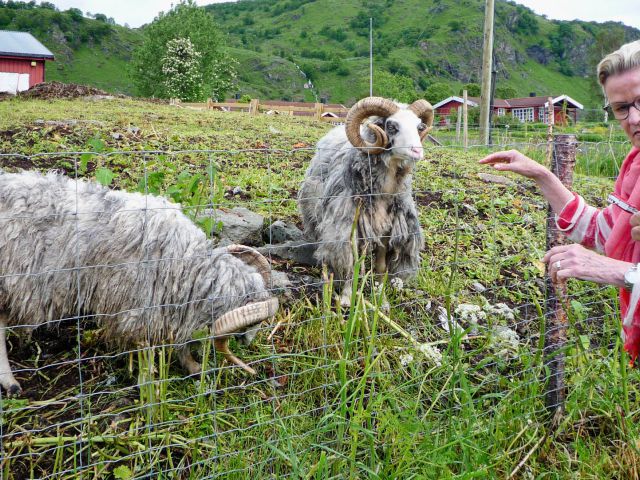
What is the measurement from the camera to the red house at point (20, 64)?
3431 cm

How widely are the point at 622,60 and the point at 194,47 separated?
161 feet

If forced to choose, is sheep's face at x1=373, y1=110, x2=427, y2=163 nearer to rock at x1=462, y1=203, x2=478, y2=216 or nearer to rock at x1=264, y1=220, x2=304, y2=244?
rock at x1=264, y1=220, x2=304, y2=244

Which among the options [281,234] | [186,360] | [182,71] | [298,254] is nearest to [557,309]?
[186,360]

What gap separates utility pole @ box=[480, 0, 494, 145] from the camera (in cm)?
1352

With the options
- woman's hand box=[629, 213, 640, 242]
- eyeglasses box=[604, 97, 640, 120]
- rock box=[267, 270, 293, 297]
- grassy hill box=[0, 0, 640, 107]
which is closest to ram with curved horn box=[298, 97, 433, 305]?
rock box=[267, 270, 293, 297]

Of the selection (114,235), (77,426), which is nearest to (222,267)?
(114,235)

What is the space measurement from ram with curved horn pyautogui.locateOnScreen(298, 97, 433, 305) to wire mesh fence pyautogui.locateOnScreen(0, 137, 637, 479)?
0.30m

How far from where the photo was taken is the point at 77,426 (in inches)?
116

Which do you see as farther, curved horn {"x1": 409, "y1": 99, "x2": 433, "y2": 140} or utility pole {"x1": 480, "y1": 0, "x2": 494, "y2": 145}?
utility pole {"x1": 480, "y1": 0, "x2": 494, "y2": 145}

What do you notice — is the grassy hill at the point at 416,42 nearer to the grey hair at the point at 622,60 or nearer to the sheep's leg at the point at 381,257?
the sheep's leg at the point at 381,257

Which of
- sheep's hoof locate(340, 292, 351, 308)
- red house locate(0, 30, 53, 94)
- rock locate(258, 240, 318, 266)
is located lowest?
sheep's hoof locate(340, 292, 351, 308)

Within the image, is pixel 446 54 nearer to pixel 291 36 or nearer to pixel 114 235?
pixel 291 36

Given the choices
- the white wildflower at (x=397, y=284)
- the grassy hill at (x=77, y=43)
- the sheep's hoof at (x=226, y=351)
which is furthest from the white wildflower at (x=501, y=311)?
the grassy hill at (x=77, y=43)

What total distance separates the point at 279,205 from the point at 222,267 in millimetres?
2796
